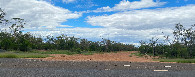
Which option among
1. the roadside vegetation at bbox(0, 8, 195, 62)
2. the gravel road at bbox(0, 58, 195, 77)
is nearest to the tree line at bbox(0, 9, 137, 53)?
the roadside vegetation at bbox(0, 8, 195, 62)

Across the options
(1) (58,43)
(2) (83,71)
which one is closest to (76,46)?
(1) (58,43)

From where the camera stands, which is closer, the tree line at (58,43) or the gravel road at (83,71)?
the gravel road at (83,71)

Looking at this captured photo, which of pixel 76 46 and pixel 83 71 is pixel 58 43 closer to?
pixel 76 46

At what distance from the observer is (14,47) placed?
2844 cm

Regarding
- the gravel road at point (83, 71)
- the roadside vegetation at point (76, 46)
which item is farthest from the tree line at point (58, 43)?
the gravel road at point (83, 71)

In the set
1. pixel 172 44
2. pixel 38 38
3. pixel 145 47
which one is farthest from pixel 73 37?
pixel 172 44

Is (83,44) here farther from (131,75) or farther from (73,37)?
(131,75)

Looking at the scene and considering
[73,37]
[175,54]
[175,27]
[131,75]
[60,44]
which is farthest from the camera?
[73,37]

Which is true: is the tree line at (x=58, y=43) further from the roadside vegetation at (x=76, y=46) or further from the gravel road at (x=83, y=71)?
the gravel road at (x=83, y=71)

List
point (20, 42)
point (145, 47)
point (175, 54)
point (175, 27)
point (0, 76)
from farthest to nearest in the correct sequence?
point (145, 47), point (20, 42), point (175, 27), point (175, 54), point (0, 76)

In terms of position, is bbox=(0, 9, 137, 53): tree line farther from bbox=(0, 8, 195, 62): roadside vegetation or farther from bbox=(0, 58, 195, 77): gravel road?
bbox=(0, 58, 195, 77): gravel road

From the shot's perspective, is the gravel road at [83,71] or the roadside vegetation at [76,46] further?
the roadside vegetation at [76,46]

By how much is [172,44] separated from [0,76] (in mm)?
23161

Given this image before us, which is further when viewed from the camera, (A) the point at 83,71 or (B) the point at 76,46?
(B) the point at 76,46
